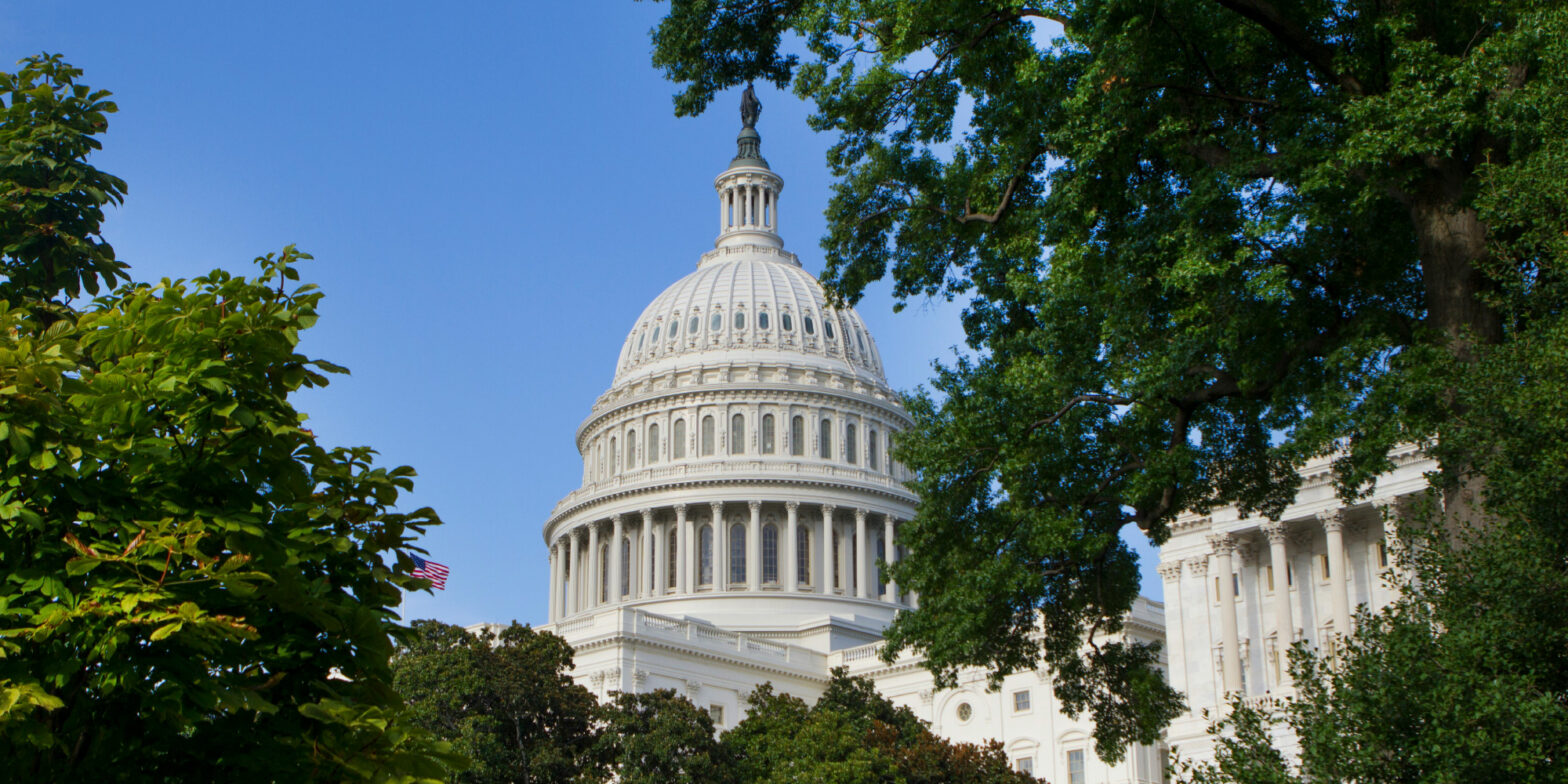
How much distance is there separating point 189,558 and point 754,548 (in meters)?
92.3

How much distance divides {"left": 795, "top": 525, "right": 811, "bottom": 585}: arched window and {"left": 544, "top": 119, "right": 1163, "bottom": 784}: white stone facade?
15 cm

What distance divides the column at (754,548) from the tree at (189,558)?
8970cm

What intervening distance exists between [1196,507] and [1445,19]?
7215 mm

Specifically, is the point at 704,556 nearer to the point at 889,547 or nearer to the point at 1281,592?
the point at 889,547

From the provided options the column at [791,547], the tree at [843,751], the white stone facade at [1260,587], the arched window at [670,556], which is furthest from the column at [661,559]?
the white stone facade at [1260,587]

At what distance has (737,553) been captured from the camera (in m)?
105

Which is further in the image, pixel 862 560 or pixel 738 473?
pixel 862 560

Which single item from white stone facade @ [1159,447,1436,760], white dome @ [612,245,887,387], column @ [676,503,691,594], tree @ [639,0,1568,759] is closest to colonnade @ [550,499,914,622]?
column @ [676,503,691,594]

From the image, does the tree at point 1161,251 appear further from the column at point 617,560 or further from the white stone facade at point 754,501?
the column at point 617,560

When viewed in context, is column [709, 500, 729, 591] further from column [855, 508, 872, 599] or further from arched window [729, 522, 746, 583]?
column [855, 508, 872, 599]

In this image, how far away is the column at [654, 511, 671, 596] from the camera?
103938 mm

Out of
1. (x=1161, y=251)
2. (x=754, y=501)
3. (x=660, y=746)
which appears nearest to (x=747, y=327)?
(x=754, y=501)

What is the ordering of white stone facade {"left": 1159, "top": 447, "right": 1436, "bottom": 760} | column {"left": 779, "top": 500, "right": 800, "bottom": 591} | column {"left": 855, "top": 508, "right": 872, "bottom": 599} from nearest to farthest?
1. white stone facade {"left": 1159, "top": 447, "right": 1436, "bottom": 760}
2. column {"left": 779, "top": 500, "right": 800, "bottom": 591}
3. column {"left": 855, "top": 508, "right": 872, "bottom": 599}

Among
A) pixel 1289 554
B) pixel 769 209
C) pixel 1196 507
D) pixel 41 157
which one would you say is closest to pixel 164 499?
pixel 41 157
